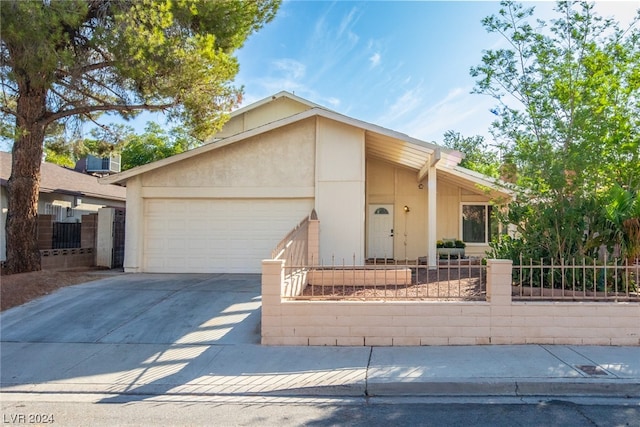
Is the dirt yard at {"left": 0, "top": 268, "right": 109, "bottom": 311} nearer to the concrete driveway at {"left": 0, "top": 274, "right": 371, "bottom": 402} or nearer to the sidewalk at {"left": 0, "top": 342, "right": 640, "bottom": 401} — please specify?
the concrete driveway at {"left": 0, "top": 274, "right": 371, "bottom": 402}

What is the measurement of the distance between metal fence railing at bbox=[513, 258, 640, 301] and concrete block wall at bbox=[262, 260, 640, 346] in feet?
1.02

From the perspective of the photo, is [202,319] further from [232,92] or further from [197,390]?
[232,92]

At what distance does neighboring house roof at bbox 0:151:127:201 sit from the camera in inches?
598

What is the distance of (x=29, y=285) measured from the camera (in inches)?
371

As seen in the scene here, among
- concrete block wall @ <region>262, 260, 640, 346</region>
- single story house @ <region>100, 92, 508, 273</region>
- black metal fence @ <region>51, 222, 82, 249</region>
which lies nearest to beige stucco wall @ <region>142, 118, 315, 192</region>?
single story house @ <region>100, 92, 508, 273</region>

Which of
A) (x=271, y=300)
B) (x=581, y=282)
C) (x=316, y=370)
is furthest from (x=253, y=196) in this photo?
(x=581, y=282)

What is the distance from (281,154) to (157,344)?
7.04 meters

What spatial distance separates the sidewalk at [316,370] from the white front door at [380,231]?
32.9ft

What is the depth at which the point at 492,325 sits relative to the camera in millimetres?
6480

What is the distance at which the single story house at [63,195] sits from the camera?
1451 cm

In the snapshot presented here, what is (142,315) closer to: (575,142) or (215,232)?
(215,232)

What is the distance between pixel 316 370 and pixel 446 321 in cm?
220

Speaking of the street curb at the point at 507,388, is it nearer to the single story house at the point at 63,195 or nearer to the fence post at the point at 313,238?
the fence post at the point at 313,238

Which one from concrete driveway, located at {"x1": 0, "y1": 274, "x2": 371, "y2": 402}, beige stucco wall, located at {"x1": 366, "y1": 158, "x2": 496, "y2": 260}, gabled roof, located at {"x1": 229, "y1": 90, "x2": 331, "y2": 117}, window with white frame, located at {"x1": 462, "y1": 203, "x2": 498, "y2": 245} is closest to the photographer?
concrete driveway, located at {"x1": 0, "y1": 274, "x2": 371, "y2": 402}
